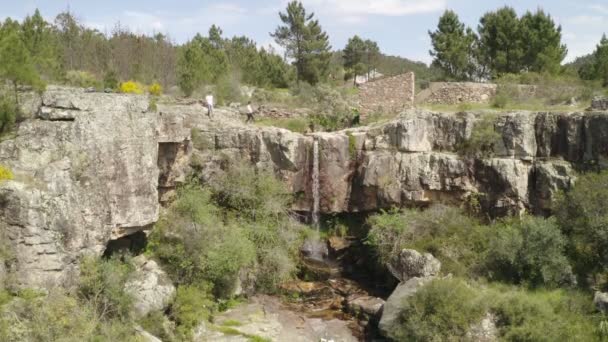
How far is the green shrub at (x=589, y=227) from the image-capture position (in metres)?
18.5

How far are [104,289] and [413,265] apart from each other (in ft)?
35.3

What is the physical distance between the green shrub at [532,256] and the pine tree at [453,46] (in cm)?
2163

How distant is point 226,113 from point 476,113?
11.6 meters

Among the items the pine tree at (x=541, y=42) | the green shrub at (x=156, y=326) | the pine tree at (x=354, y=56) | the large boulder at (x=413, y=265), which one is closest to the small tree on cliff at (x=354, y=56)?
the pine tree at (x=354, y=56)

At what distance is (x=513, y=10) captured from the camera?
3719cm

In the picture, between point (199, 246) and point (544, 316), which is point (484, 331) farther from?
point (199, 246)

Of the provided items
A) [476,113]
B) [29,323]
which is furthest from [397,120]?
[29,323]

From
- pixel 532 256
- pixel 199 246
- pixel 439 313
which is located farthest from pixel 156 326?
pixel 532 256

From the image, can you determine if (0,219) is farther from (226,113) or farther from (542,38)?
(542,38)

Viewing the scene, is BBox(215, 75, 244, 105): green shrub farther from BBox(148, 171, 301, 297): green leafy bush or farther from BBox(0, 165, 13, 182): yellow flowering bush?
BBox(0, 165, 13, 182): yellow flowering bush

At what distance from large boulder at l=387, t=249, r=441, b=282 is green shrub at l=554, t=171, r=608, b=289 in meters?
4.84

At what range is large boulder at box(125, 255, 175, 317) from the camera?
53.8 ft

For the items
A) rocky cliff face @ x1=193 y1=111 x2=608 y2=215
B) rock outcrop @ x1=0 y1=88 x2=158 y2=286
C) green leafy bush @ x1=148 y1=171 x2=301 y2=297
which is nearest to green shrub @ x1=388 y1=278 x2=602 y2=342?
green leafy bush @ x1=148 y1=171 x2=301 y2=297

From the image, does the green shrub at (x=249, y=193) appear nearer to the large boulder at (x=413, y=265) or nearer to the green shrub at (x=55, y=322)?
the large boulder at (x=413, y=265)
